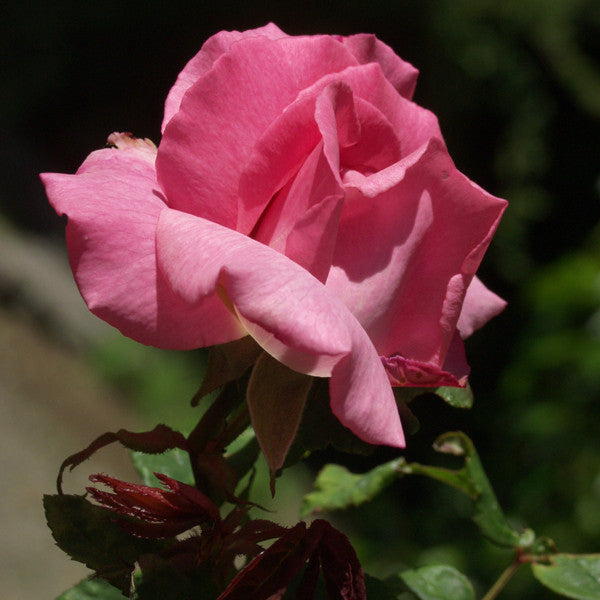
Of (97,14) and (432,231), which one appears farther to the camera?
(97,14)

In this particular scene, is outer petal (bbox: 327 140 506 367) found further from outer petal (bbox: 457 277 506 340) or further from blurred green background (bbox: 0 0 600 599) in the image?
blurred green background (bbox: 0 0 600 599)

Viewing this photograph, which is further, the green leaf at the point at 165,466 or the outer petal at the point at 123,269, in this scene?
the green leaf at the point at 165,466

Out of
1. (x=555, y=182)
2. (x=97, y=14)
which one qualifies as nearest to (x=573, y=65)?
(x=555, y=182)

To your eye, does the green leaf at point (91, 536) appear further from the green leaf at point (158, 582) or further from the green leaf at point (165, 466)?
the green leaf at point (165, 466)

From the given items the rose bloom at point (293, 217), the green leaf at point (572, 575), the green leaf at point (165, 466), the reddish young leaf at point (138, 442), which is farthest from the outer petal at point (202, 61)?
the green leaf at point (572, 575)

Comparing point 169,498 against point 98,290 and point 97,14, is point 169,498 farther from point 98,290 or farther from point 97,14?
point 97,14

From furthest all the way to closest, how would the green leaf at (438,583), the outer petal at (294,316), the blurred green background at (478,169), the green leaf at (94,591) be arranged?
the blurred green background at (478,169)
the green leaf at (438,583)
the green leaf at (94,591)
the outer petal at (294,316)

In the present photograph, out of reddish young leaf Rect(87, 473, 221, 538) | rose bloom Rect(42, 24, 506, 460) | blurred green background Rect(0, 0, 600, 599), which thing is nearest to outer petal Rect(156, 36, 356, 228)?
rose bloom Rect(42, 24, 506, 460)
